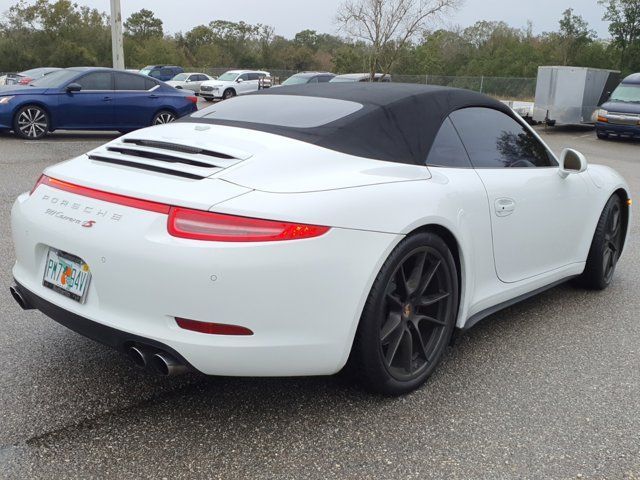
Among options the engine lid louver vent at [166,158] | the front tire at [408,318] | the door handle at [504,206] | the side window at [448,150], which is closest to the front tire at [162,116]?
the engine lid louver vent at [166,158]

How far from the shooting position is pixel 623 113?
737 inches

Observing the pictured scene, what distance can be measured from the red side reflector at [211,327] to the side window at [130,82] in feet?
37.7

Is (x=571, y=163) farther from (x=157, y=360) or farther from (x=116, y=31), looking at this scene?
(x=116, y=31)

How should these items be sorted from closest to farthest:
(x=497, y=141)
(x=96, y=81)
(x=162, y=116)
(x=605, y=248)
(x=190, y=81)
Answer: (x=497, y=141), (x=605, y=248), (x=96, y=81), (x=162, y=116), (x=190, y=81)

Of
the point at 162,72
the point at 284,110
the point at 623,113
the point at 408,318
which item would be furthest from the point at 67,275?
the point at 162,72

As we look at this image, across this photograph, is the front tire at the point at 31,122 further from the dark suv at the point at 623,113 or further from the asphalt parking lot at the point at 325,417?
Answer: the dark suv at the point at 623,113

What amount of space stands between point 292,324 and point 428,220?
81cm

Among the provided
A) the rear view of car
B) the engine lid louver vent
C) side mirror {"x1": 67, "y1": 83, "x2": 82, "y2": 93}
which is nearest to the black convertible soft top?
the engine lid louver vent

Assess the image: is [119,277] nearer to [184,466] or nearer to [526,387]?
[184,466]

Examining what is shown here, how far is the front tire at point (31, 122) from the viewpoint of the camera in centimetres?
1215

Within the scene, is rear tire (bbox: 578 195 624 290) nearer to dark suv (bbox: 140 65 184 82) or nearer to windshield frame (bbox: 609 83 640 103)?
windshield frame (bbox: 609 83 640 103)

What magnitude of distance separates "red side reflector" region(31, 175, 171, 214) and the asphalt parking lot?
904mm

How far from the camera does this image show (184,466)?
2418 millimetres

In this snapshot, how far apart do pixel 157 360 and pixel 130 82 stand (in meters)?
11.7
